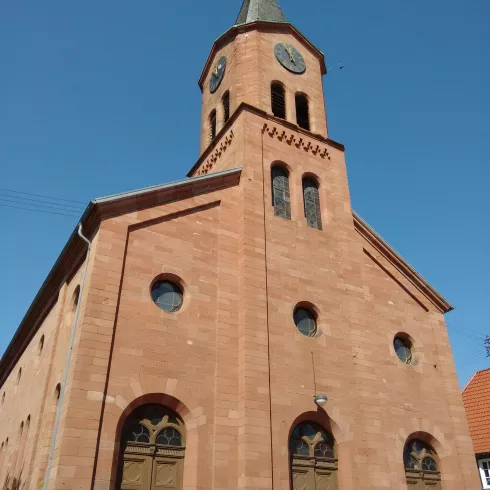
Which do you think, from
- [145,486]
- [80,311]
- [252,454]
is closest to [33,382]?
[80,311]

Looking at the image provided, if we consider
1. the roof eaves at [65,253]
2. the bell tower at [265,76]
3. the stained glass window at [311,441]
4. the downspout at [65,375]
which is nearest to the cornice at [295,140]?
the bell tower at [265,76]

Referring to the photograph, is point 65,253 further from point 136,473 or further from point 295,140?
point 295,140

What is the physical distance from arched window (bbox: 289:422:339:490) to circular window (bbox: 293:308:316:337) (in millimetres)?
2642

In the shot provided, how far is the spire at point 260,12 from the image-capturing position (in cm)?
2386

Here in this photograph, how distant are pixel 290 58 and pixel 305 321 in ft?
39.3

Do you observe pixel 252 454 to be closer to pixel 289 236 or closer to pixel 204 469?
pixel 204 469

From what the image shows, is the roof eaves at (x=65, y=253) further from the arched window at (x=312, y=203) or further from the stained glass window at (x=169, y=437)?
the stained glass window at (x=169, y=437)

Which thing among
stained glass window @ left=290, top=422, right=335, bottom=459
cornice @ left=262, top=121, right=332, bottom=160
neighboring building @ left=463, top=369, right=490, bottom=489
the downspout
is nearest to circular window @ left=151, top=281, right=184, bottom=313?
the downspout

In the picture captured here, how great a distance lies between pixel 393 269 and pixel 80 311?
1147 cm

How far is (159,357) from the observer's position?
12.8 m

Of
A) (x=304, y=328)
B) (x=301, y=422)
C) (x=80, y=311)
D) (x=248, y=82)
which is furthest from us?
(x=248, y=82)

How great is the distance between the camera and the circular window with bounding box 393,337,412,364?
17453 mm

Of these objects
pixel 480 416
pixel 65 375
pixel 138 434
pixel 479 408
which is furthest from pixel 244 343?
pixel 479 408

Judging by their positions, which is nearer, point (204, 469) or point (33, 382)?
point (204, 469)
